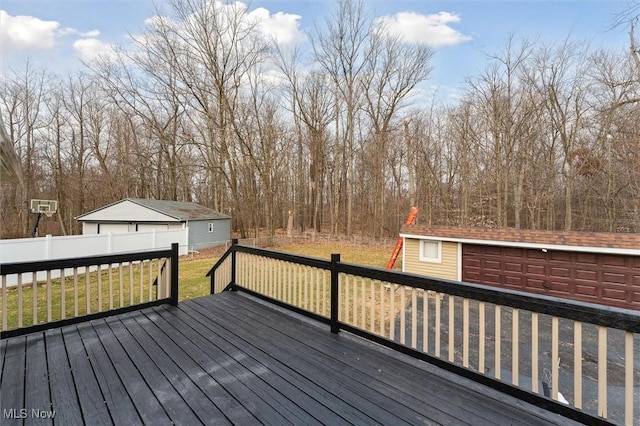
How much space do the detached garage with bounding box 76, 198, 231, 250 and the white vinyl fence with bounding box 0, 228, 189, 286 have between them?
1957 millimetres

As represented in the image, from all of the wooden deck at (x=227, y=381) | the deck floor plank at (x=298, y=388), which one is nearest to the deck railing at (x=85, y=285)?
the wooden deck at (x=227, y=381)

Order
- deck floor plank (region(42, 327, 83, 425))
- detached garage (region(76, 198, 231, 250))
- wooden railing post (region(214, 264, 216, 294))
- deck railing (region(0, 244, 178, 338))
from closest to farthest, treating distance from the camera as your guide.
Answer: deck floor plank (region(42, 327, 83, 425))
deck railing (region(0, 244, 178, 338))
wooden railing post (region(214, 264, 216, 294))
detached garage (region(76, 198, 231, 250))

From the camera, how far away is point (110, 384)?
218cm

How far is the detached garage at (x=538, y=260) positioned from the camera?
7027 mm

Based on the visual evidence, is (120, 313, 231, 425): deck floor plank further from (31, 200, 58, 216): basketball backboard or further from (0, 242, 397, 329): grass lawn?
(31, 200, 58, 216): basketball backboard

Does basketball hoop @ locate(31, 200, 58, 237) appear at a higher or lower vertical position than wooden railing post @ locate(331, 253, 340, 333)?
higher

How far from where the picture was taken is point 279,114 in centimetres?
1944

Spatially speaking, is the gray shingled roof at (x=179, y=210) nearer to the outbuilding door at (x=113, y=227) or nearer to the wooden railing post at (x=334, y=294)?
the outbuilding door at (x=113, y=227)

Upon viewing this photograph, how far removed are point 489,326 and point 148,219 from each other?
1606cm

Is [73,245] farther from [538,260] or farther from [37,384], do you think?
[538,260]

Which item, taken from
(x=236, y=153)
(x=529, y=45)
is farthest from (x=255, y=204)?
(x=529, y=45)

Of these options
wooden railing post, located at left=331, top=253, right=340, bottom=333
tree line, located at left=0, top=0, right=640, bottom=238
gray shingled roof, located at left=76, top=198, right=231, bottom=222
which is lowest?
wooden railing post, located at left=331, top=253, right=340, bottom=333

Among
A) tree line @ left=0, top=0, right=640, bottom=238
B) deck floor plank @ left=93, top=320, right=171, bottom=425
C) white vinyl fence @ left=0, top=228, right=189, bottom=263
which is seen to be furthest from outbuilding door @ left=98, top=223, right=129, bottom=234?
deck floor plank @ left=93, top=320, right=171, bottom=425

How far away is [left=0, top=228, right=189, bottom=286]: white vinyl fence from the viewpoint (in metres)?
8.35
